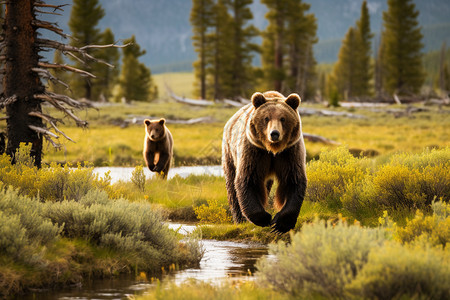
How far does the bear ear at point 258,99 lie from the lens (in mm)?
8070

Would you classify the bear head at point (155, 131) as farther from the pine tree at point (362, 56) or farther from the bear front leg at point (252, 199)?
the pine tree at point (362, 56)

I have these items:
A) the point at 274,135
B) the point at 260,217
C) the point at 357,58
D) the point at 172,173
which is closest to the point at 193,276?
the point at 260,217

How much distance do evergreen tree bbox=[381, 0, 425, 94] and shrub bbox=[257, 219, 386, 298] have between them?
64398 mm

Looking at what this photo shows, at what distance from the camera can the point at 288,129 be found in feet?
25.8

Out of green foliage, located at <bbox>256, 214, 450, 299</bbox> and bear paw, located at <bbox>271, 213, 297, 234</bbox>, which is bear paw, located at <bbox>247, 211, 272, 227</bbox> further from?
green foliage, located at <bbox>256, 214, 450, 299</bbox>

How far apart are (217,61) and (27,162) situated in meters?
52.0

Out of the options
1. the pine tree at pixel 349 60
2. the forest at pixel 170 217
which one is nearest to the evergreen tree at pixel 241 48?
the pine tree at pixel 349 60

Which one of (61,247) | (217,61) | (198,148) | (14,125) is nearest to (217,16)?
(217,61)

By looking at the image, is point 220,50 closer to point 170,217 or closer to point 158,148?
point 158,148

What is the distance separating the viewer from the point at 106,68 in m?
63.2

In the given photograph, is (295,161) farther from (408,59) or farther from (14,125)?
(408,59)

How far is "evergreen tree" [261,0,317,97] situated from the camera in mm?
54812

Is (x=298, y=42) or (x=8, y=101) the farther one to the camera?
(x=298, y=42)

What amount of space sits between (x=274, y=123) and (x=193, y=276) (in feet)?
7.15
